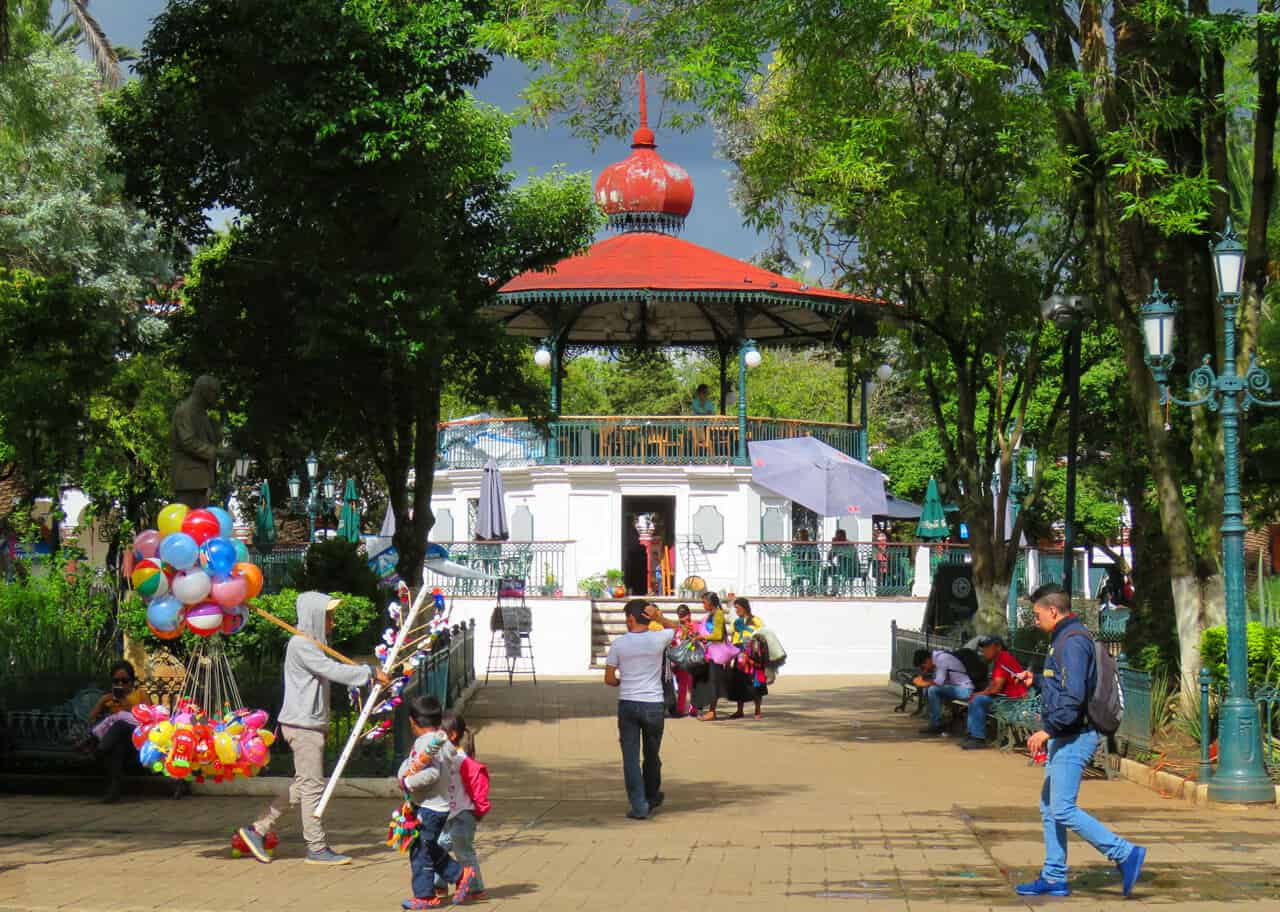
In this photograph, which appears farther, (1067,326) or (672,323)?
(672,323)

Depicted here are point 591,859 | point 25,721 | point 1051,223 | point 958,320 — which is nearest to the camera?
point 591,859

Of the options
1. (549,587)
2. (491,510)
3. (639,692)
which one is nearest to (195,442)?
(639,692)

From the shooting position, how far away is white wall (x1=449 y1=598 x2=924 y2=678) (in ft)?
101

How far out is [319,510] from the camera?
40.7 meters

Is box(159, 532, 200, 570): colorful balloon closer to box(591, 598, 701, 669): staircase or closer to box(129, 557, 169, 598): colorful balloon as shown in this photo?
box(129, 557, 169, 598): colorful balloon

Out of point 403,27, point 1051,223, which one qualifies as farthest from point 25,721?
point 1051,223

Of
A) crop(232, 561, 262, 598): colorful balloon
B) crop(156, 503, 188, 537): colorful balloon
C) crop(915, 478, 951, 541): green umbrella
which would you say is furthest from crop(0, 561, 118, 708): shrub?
crop(915, 478, 951, 541): green umbrella

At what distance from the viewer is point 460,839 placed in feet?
27.9

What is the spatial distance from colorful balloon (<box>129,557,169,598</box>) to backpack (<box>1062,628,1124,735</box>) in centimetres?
570

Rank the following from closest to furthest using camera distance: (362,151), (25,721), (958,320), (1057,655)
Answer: (1057,655) < (25,721) < (362,151) < (958,320)

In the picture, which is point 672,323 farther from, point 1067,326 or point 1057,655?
point 1057,655

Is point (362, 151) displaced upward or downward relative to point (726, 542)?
upward

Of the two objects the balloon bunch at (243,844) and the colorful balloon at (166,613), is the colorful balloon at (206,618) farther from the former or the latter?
the balloon bunch at (243,844)

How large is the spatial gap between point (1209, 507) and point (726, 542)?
64.0 feet
